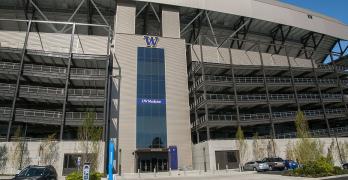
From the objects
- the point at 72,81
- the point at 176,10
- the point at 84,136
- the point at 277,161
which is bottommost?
the point at 277,161

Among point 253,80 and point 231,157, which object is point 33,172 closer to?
point 231,157

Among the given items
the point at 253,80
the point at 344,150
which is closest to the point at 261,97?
the point at 253,80

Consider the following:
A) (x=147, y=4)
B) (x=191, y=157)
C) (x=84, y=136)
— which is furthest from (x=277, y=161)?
(x=147, y=4)

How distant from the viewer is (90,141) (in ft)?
135

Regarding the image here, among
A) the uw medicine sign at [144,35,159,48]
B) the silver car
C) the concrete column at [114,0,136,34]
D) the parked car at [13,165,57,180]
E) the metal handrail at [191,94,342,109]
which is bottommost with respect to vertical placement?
the silver car

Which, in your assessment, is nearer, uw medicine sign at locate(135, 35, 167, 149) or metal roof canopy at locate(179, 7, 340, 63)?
uw medicine sign at locate(135, 35, 167, 149)

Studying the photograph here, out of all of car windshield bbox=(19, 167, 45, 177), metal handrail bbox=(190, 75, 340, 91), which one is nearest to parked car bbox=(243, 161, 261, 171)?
metal handrail bbox=(190, 75, 340, 91)

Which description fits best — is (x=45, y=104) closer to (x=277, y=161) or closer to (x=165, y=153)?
(x=165, y=153)

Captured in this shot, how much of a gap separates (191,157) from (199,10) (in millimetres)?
31714

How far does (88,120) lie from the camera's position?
1543 inches

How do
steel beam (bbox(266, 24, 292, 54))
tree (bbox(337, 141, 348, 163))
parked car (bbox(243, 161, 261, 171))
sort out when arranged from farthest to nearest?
steel beam (bbox(266, 24, 292, 54)) < tree (bbox(337, 141, 348, 163)) < parked car (bbox(243, 161, 261, 171))

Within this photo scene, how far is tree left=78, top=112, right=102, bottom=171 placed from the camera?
39.6 metres

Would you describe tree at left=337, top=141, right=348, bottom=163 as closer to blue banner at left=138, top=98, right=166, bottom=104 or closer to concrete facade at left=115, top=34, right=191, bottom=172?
concrete facade at left=115, top=34, right=191, bottom=172

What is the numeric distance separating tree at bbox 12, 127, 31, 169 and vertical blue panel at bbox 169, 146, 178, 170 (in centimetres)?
2128
